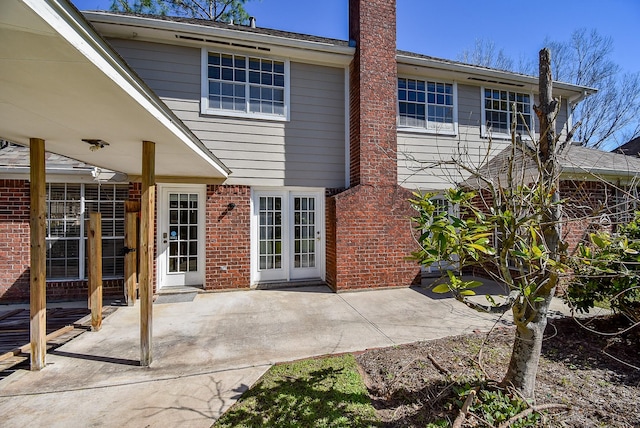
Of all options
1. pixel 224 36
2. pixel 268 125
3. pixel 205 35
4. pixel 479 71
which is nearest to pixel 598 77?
pixel 479 71

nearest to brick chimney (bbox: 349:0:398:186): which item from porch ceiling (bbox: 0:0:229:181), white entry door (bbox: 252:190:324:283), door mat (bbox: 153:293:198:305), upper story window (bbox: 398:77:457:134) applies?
upper story window (bbox: 398:77:457:134)

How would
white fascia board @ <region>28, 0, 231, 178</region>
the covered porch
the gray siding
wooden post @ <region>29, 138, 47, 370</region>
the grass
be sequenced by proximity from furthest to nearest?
1. the gray siding
2. wooden post @ <region>29, 138, 47, 370</region>
3. the grass
4. the covered porch
5. white fascia board @ <region>28, 0, 231, 178</region>

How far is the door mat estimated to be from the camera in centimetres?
584

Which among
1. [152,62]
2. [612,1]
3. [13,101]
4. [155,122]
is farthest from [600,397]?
[152,62]

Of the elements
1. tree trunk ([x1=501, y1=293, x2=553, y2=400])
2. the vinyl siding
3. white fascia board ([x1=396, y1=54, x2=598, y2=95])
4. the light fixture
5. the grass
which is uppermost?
white fascia board ([x1=396, y1=54, x2=598, y2=95])

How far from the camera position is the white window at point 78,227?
20.0 feet

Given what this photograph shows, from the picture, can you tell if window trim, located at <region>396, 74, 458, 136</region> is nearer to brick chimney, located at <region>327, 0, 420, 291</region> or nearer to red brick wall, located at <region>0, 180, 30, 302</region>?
brick chimney, located at <region>327, 0, 420, 291</region>

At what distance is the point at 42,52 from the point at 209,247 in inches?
203

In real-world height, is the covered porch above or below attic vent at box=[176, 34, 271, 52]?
below

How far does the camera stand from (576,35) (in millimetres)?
17266

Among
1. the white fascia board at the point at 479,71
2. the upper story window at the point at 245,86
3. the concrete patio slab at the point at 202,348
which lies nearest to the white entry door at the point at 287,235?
the concrete patio slab at the point at 202,348

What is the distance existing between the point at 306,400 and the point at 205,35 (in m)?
6.82

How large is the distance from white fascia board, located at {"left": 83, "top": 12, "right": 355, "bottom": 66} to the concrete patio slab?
5.44 metres

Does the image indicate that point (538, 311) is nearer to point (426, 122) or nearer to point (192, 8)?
point (426, 122)
